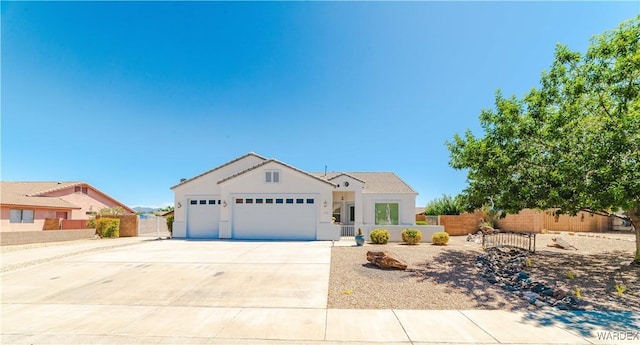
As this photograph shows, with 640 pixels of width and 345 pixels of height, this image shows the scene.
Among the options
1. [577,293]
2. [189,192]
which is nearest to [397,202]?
[577,293]

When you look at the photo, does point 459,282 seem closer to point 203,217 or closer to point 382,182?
point 382,182

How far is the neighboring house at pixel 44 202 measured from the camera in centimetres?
2300

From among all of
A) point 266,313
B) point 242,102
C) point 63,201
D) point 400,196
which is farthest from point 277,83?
point 63,201

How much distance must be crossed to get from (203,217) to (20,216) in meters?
16.8

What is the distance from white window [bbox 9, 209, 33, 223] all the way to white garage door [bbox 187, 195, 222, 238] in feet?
50.3

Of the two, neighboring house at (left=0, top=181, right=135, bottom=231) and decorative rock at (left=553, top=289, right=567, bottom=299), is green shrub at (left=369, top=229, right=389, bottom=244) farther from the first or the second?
neighboring house at (left=0, top=181, right=135, bottom=231)

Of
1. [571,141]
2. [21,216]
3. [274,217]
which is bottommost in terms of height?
[21,216]

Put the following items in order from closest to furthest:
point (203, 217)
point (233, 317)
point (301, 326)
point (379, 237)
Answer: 1. point (301, 326)
2. point (233, 317)
3. point (379, 237)
4. point (203, 217)

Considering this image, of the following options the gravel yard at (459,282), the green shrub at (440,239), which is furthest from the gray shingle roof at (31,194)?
the green shrub at (440,239)

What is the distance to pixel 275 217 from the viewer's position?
19328 mm

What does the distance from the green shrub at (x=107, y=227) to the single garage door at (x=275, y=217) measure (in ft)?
36.5

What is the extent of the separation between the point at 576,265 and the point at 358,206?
531 inches

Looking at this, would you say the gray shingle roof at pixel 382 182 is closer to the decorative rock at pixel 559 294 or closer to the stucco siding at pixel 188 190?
the stucco siding at pixel 188 190

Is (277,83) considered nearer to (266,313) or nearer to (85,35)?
(85,35)
